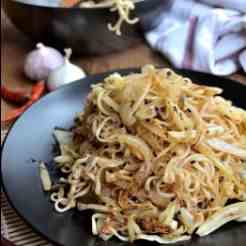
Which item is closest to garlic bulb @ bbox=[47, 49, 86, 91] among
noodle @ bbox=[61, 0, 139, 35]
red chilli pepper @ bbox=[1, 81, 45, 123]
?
red chilli pepper @ bbox=[1, 81, 45, 123]

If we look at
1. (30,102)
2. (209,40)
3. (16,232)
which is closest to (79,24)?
(30,102)

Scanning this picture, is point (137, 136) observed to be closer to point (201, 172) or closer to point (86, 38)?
point (201, 172)

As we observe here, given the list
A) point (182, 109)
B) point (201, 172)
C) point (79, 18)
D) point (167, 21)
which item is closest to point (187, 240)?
point (201, 172)

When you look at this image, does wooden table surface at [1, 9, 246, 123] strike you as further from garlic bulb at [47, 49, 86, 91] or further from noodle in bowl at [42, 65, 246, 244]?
noodle in bowl at [42, 65, 246, 244]

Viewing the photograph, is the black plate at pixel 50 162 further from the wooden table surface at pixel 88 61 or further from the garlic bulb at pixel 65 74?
the wooden table surface at pixel 88 61

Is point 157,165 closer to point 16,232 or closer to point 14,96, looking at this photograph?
point 16,232

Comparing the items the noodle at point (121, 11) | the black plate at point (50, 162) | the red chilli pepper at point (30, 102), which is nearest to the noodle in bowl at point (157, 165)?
the black plate at point (50, 162)

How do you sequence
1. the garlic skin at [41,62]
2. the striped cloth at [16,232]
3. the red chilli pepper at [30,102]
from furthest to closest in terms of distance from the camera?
the garlic skin at [41,62]
the red chilli pepper at [30,102]
the striped cloth at [16,232]
